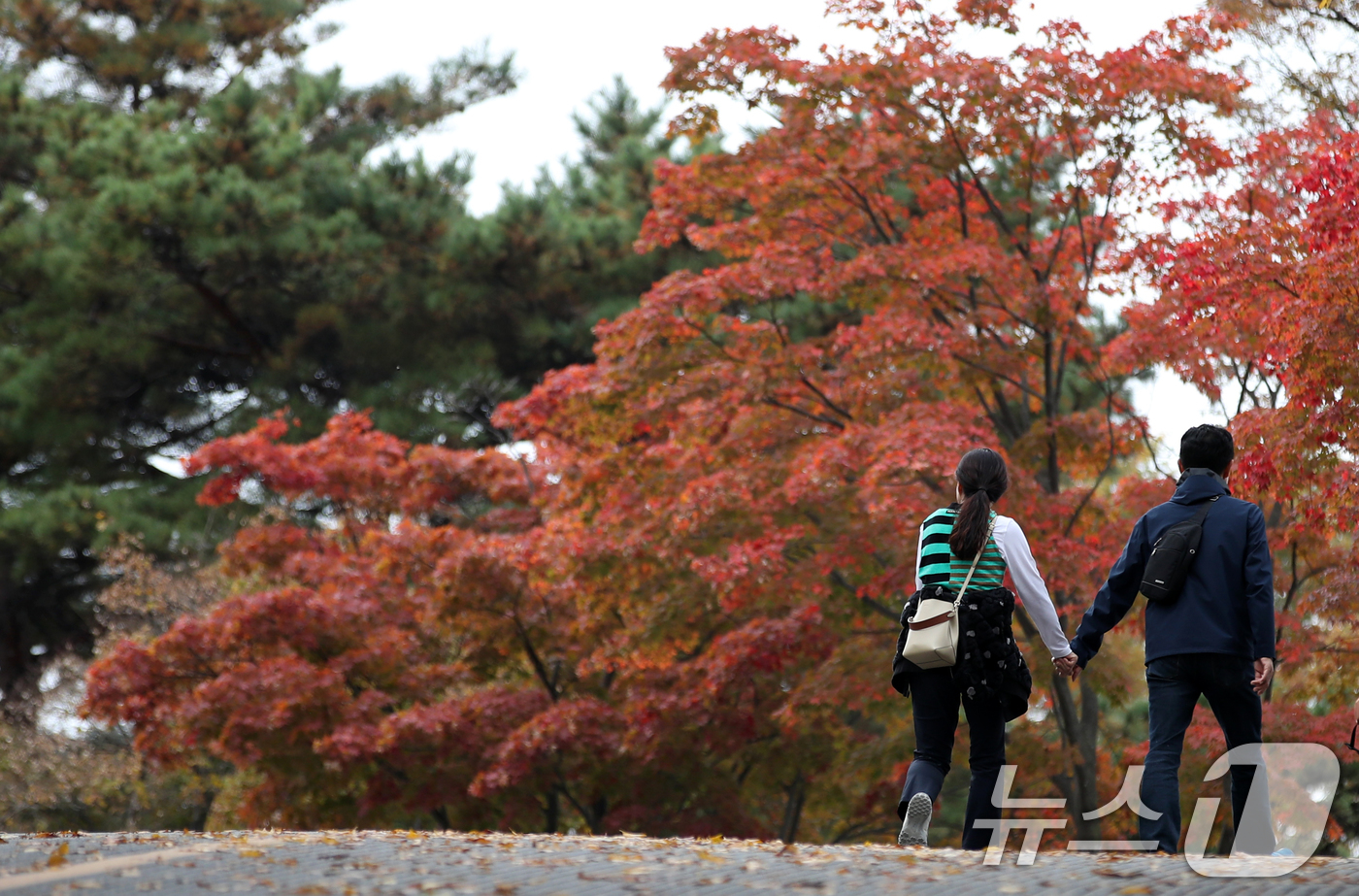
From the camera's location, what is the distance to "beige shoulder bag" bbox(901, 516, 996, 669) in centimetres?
464

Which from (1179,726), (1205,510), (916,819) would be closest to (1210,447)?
(1205,510)

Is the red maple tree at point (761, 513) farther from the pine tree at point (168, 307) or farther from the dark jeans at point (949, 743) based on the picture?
the pine tree at point (168, 307)

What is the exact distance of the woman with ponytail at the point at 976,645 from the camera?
4.68m

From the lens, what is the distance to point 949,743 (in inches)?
191

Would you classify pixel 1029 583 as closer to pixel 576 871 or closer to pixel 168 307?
pixel 576 871

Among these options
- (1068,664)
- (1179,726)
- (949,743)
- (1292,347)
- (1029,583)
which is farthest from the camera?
(1292,347)

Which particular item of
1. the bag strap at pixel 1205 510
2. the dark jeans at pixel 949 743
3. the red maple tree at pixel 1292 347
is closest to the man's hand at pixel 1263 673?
the bag strap at pixel 1205 510

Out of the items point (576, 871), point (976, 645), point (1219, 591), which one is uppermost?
point (1219, 591)

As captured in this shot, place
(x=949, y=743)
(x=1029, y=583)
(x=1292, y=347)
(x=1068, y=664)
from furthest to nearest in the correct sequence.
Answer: (x=1292, y=347)
(x=949, y=743)
(x=1068, y=664)
(x=1029, y=583)

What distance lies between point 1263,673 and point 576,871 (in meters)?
2.28

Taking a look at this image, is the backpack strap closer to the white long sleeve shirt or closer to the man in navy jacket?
the white long sleeve shirt

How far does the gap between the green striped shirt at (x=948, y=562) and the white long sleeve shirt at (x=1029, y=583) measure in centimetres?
4

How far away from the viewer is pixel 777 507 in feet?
30.3

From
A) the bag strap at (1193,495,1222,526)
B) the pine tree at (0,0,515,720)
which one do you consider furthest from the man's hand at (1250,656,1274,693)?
the pine tree at (0,0,515,720)
